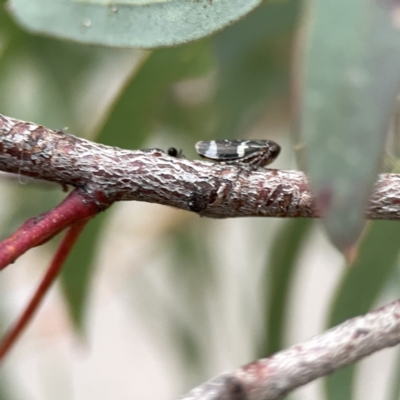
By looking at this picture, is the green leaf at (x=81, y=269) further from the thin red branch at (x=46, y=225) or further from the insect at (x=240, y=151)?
the thin red branch at (x=46, y=225)

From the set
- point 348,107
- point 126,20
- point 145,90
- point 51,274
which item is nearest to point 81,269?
point 145,90

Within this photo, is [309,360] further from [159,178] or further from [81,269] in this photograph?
[81,269]

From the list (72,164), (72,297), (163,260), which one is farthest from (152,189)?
(163,260)

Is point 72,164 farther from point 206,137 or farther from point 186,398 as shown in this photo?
point 206,137

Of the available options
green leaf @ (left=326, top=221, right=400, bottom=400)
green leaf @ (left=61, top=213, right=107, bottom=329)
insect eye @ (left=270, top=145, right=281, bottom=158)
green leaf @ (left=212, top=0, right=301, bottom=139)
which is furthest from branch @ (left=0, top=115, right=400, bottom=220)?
green leaf @ (left=212, top=0, right=301, bottom=139)

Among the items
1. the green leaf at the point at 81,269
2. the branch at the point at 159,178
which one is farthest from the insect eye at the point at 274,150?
the green leaf at the point at 81,269

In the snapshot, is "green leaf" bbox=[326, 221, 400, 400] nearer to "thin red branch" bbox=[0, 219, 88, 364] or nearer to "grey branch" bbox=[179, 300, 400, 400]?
"grey branch" bbox=[179, 300, 400, 400]
